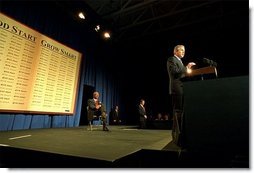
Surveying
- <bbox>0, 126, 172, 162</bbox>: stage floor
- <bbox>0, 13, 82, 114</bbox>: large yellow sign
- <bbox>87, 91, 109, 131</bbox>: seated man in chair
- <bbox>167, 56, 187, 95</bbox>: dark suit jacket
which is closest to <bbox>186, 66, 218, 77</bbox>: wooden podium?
<bbox>167, 56, 187, 95</bbox>: dark suit jacket

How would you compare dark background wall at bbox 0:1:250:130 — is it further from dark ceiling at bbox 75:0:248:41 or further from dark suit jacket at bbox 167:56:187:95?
dark suit jacket at bbox 167:56:187:95

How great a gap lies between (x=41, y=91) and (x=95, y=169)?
11.7ft

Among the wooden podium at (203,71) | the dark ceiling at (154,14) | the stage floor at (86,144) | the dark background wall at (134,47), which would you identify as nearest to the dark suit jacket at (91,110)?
the stage floor at (86,144)

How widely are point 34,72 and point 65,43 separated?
4.83 feet

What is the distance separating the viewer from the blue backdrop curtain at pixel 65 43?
4094mm

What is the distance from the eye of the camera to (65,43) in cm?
543

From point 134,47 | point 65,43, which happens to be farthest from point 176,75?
point 134,47

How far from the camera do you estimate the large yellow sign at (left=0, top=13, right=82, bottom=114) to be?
3711mm

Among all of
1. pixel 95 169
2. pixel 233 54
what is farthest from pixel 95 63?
pixel 95 169

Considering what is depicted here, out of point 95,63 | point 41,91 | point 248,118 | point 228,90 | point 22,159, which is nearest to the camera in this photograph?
point 248,118

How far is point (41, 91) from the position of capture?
449cm

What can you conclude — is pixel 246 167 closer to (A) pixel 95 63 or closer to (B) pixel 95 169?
(B) pixel 95 169

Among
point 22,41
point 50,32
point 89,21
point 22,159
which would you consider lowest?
point 22,159

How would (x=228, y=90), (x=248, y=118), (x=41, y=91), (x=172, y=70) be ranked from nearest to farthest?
(x=248, y=118)
(x=228, y=90)
(x=172, y=70)
(x=41, y=91)
